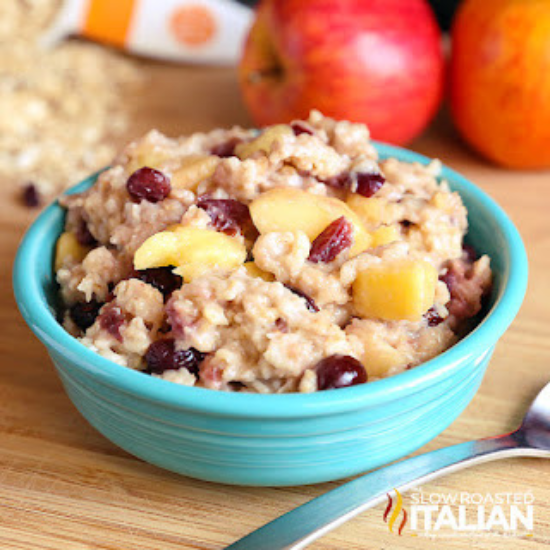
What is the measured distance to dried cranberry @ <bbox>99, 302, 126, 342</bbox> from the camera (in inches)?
53.2

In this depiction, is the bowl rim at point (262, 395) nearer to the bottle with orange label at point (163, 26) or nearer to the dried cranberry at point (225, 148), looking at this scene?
the dried cranberry at point (225, 148)

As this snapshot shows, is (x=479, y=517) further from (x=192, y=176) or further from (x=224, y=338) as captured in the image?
(x=192, y=176)

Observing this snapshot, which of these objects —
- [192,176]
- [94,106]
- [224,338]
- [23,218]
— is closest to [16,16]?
[94,106]

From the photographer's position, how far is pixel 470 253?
1646mm

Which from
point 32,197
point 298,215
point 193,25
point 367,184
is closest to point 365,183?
point 367,184

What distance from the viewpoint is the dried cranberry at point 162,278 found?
143 centimetres

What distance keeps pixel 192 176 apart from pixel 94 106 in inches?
56.7

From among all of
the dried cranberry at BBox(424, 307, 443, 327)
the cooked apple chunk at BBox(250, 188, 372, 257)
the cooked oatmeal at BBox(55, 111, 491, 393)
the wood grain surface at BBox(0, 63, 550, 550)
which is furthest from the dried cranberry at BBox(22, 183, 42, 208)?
the dried cranberry at BBox(424, 307, 443, 327)

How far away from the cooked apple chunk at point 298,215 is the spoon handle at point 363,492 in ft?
1.25

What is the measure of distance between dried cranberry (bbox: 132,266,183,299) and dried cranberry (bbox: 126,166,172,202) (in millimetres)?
152

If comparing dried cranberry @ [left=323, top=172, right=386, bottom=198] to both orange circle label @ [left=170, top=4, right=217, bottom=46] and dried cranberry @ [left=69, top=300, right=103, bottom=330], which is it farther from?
orange circle label @ [left=170, top=4, right=217, bottom=46]

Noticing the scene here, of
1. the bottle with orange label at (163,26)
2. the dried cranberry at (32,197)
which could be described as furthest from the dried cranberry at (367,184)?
the bottle with orange label at (163,26)

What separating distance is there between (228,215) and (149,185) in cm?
16

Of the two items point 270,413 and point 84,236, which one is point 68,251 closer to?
point 84,236
